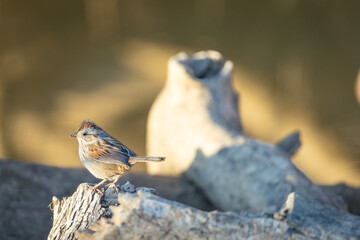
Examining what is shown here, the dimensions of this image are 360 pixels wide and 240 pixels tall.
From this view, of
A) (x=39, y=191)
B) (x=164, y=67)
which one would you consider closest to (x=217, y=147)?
(x=39, y=191)

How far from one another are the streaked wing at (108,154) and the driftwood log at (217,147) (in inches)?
58.0

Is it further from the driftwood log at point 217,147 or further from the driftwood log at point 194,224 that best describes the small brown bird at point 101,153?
the driftwood log at point 217,147

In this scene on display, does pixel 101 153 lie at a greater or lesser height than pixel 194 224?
greater

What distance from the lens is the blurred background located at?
5168 mm

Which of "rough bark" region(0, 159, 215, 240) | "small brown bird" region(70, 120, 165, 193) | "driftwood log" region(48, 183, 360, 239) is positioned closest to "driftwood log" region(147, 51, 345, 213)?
"rough bark" region(0, 159, 215, 240)

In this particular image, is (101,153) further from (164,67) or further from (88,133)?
(164,67)

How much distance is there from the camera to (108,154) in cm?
147

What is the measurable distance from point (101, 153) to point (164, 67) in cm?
404

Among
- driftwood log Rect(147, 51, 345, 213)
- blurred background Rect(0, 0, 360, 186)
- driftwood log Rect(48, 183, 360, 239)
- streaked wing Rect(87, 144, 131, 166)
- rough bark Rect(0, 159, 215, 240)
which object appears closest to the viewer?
driftwood log Rect(48, 183, 360, 239)

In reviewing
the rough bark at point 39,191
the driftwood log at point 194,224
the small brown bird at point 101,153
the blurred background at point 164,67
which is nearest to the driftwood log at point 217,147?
the rough bark at point 39,191

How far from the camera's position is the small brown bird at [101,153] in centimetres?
147

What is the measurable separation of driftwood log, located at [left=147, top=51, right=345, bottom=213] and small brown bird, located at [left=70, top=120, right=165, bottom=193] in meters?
1.46

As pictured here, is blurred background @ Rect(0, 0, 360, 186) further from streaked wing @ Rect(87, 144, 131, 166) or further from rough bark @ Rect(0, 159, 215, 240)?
streaked wing @ Rect(87, 144, 131, 166)

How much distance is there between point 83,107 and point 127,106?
1.70 feet
